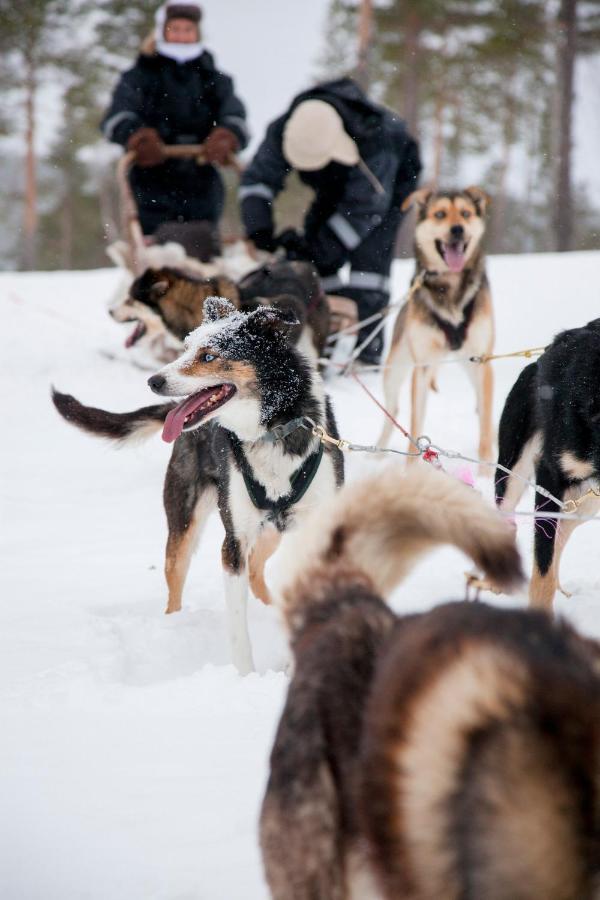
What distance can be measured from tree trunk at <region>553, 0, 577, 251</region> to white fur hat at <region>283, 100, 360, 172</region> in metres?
8.32

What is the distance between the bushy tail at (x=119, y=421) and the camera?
3.25 metres

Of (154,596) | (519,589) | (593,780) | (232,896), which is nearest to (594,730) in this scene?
(593,780)

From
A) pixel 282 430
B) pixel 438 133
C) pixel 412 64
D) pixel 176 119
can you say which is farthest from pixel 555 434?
pixel 438 133

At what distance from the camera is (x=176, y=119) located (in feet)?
23.4

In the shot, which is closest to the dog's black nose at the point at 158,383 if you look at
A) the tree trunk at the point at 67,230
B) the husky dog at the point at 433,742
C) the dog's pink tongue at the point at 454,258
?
the husky dog at the point at 433,742

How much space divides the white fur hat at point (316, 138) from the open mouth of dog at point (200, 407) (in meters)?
4.15

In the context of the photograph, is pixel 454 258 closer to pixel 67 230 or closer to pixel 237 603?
pixel 237 603

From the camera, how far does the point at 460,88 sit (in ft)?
67.7

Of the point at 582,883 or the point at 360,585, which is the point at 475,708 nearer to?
the point at 582,883

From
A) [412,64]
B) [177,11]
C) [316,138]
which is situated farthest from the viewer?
[412,64]

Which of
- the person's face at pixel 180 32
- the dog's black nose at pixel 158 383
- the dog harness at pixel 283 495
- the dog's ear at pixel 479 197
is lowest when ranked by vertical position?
the dog harness at pixel 283 495

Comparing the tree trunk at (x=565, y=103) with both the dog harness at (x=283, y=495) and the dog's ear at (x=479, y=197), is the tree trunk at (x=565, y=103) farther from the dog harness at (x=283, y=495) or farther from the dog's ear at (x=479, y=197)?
the dog harness at (x=283, y=495)

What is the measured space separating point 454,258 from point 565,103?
393 inches

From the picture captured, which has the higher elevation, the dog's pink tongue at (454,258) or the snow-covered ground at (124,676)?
the dog's pink tongue at (454,258)
